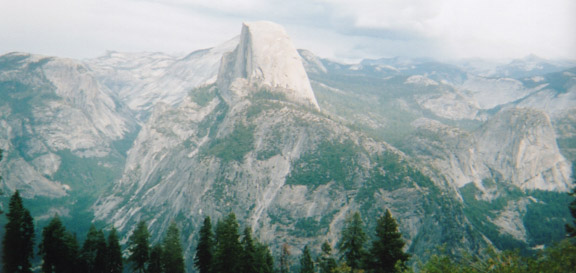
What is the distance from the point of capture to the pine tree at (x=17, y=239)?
49.7 meters

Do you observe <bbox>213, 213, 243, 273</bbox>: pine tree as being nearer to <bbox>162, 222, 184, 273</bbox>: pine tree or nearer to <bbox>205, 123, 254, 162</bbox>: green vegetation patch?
<bbox>162, 222, 184, 273</bbox>: pine tree

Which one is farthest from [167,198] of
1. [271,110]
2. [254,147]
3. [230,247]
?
[230,247]

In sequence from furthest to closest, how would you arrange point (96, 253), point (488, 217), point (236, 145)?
point (488, 217) < point (236, 145) < point (96, 253)

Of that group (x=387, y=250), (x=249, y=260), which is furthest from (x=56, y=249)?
(x=387, y=250)

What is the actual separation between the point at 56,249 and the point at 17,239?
6008mm

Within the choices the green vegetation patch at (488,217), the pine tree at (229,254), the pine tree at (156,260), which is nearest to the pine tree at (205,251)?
the pine tree at (156,260)

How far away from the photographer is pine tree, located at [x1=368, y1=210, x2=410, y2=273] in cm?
3881

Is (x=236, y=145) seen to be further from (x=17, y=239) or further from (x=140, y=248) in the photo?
(x=17, y=239)

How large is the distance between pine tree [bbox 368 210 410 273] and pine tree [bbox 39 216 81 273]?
148ft

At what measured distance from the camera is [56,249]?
5484cm

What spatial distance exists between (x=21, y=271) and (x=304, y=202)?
105 meters

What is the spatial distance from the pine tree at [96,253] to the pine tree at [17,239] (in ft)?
25.6

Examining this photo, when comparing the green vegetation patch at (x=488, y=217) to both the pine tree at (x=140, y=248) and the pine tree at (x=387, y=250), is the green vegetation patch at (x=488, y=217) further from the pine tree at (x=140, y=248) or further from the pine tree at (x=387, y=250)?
the pine tree at (x=140, y=248)

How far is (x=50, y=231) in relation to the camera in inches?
2138
